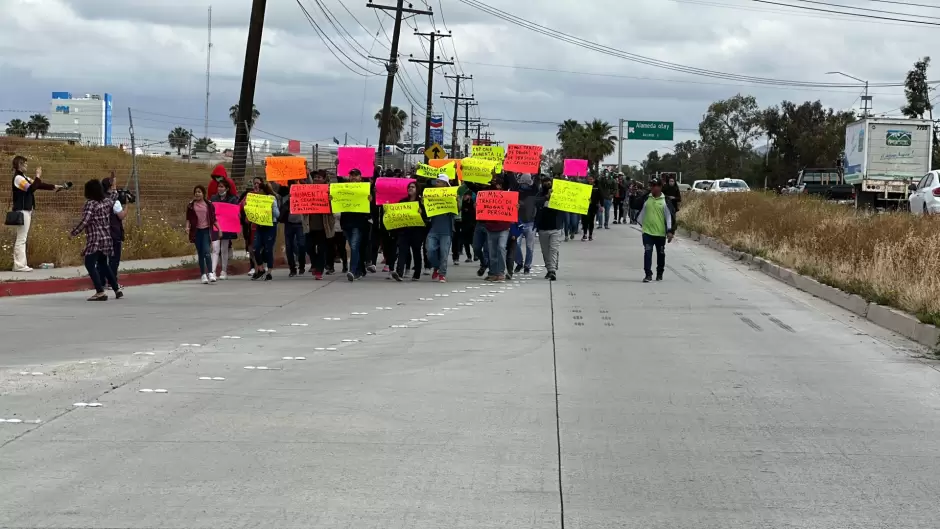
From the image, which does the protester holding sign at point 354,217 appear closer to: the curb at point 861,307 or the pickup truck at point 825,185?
the curb at point 861,307

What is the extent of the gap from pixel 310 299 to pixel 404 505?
10.5 m

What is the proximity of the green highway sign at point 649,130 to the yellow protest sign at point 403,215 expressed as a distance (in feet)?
170

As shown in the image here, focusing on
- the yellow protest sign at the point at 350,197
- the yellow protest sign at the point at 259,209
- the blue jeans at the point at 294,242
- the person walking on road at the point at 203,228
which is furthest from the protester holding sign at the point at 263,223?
the yellow protest sign at the point at 350,197

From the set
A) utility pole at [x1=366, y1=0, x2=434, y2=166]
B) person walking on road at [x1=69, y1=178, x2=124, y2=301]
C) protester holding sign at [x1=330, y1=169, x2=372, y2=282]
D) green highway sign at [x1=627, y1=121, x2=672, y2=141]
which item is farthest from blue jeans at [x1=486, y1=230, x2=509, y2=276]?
green highway sign at [x1=627, y1=121, x2=672, y2=141]

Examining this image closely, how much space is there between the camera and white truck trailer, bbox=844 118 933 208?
4172 centimetres

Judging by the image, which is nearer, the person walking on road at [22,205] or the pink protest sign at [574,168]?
the person walking on road at [22,205]

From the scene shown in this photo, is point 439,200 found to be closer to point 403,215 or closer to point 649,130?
point 403,215

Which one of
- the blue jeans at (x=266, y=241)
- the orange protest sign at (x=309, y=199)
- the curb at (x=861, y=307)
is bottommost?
the curb at (x=861, y=307)

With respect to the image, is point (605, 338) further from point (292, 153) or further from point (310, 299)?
point (292, 153)

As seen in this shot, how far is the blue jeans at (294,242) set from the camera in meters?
19.6

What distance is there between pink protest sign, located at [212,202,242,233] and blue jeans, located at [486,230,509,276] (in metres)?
4.22

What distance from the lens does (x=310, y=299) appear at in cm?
1595

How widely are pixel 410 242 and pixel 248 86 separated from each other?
9118 millimetres

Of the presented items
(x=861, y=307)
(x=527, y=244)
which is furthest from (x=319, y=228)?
(x=861, y=307)
